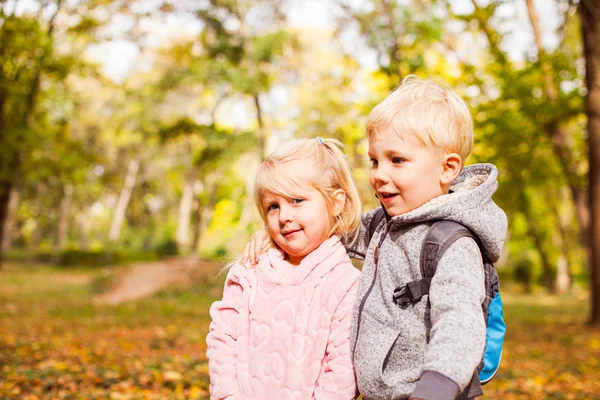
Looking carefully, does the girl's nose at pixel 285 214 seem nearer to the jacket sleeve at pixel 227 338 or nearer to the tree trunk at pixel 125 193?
the jacket sleeve at pixel 227 338

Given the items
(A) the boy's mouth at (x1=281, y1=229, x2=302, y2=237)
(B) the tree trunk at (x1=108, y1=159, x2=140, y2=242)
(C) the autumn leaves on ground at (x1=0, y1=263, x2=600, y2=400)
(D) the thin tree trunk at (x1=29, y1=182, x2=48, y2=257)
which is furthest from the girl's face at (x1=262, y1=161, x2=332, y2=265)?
(D) the thin tree trunk at (x1=29, y1=182, x2=48, y2=257)

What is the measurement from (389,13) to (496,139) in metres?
3.54

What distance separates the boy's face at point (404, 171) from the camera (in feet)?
6.51

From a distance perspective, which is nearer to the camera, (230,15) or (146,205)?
(230,15)

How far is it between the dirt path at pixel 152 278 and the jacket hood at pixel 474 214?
17.7 meters

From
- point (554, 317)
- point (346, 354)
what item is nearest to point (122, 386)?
point (346, 354)

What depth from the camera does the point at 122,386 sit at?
598cm

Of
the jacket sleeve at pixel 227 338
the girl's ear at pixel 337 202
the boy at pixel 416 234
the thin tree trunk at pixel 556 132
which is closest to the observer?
the boy at pixel 416 234

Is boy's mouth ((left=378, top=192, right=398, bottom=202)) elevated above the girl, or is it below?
above

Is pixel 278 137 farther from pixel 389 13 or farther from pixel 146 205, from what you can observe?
pixel 146 205

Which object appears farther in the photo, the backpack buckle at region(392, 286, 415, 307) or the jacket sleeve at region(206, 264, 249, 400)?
the jacket sleeve at region(206, 264, 249, 400)

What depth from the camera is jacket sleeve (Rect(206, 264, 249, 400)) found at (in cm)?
224

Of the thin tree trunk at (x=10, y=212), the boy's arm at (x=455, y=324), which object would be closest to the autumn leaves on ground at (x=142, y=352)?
the boy's arm at (x=455, y=324)

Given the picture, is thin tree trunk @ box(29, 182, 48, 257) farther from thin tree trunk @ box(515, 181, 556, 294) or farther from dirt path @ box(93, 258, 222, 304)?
thin tree trunk @ box(515, 181, 556, 294)
